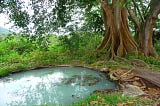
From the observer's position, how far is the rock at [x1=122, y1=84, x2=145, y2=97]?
606 cm

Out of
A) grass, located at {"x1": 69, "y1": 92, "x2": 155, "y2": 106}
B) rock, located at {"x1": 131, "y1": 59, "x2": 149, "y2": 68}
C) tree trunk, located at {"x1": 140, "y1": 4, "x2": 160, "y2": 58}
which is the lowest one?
grass, located at {"x1": 69, "y1": 92, "x2": 155, "y2": 106}

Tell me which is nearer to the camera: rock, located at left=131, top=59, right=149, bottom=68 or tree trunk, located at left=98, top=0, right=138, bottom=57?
rock, located at left=131, top=59, right=149, bottom=68

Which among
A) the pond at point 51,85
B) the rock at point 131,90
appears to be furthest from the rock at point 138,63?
the rock at point 131,90

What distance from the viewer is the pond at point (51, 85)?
21.0 ft

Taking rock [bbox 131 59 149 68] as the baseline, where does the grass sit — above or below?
below

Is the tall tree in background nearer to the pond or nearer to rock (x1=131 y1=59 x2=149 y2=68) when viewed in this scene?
rock (x1=131 y1=59 x2=149 y2=68)

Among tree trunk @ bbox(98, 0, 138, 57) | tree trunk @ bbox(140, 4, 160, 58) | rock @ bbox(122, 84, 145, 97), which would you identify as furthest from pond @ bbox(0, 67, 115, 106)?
tree trunk @ bbox(140, 4, 160, 58)

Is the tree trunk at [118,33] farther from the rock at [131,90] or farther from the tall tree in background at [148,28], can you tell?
the rock at [131,90]

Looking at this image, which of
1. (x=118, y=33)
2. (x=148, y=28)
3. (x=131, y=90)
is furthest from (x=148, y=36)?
(x=131, y=90)

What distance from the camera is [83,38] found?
12812 mm

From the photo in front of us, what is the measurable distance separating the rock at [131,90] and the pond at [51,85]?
543 millimetres

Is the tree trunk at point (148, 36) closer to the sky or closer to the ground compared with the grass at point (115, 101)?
closer to the sky

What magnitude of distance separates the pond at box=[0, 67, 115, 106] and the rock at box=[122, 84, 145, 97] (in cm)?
54

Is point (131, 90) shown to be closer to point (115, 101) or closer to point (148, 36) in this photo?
point (115, 101)
